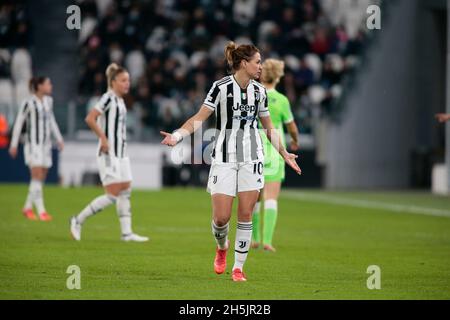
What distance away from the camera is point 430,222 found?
1875cm

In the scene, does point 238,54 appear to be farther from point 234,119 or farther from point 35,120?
point 35,120

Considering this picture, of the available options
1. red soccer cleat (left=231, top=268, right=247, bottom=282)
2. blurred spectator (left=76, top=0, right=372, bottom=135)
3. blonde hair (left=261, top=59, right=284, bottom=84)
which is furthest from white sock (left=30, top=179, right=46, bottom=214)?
blurred spectator (left=76, top=0, right=372, bottom=135)

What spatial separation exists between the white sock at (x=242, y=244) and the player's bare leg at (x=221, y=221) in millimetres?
166

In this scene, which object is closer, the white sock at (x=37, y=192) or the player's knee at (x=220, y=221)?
the player's knee at (x=220, y=221)

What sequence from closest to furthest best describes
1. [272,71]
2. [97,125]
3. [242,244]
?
[242,244], [272,71], [97,125]

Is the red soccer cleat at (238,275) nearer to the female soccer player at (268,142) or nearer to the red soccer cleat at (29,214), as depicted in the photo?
the female soccer player at (268,142)

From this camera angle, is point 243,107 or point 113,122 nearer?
point 243,107

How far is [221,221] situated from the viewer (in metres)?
10.5

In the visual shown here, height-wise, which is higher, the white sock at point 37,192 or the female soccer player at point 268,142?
the female soccer player at point 268,142

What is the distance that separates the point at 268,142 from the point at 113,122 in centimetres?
218

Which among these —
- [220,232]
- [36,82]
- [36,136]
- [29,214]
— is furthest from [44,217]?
[220,232]

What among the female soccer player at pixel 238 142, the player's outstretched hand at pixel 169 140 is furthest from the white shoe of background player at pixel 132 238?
the player's outstretched hand at pixel 169 140

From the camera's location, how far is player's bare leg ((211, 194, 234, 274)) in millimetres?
10312

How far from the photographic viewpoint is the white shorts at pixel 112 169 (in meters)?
14.3
